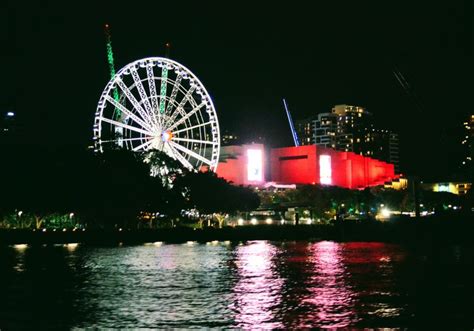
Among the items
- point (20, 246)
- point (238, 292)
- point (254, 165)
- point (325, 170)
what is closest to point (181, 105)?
point (20, 246)

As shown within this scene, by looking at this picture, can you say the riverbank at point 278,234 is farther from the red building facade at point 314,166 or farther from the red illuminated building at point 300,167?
the red building facade at point 314,166

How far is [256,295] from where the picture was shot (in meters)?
21.4

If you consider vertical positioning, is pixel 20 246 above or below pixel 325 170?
below

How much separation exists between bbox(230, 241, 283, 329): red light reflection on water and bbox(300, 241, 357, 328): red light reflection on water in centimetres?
96

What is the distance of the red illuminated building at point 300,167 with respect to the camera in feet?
379

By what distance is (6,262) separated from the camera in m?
35.4

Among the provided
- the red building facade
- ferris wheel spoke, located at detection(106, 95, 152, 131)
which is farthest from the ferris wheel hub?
the red building facade

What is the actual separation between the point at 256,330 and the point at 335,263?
746 inches

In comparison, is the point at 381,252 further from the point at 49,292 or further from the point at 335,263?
the point at 49,292

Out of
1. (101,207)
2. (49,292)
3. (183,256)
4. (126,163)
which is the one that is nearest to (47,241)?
(101,207)

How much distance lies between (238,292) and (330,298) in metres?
3.11

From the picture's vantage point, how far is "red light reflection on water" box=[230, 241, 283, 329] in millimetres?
16613

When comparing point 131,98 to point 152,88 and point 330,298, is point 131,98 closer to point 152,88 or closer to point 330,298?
point 152,88

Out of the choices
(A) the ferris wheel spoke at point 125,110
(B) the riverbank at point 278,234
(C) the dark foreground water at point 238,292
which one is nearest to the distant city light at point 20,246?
(B) the riverbank at point 278,234
